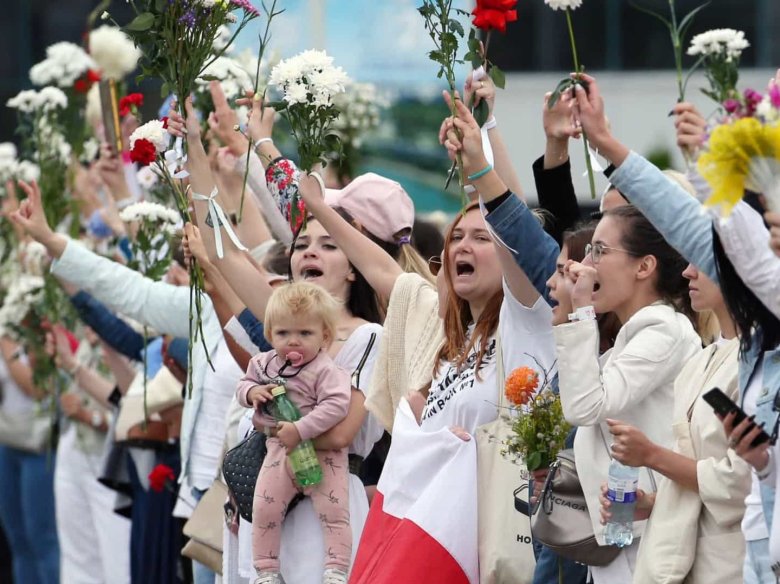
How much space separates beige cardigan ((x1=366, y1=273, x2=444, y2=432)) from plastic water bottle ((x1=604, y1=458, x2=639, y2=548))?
1032 mm

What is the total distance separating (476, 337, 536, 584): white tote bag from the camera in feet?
14.7

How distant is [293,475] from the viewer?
5047mm

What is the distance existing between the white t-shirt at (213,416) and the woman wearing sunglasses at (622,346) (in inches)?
85.0

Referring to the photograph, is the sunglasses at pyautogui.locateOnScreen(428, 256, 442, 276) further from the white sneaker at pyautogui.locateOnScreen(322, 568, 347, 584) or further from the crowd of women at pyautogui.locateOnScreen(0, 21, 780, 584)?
the white sneaker at pyautogui.locateOnScreen(322, 568, 347, 584)

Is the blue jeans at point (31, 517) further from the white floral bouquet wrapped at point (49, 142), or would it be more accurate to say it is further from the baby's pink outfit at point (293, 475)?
the baby's pink outfit at point (293, 475)

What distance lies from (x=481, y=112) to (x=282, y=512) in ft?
4.73

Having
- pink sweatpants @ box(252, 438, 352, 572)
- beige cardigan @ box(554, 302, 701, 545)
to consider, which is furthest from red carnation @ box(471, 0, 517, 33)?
pink sweatpants @ box(252, 438, 352, 572)

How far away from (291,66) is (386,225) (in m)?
0.80

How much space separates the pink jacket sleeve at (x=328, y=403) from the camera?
197 inches

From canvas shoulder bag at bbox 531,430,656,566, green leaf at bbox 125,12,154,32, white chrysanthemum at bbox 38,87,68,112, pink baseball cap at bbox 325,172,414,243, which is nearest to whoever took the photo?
canvas shoulder bag at bbox 531,430,656,566

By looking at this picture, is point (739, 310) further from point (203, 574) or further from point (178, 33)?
point (203, 574)

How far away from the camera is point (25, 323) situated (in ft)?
29.3

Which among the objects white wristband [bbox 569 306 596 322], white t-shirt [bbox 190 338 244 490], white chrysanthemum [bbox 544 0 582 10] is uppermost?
white chrysanthemum [bbox 544 0 582 10]

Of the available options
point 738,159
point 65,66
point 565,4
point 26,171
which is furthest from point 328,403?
point 26,171
